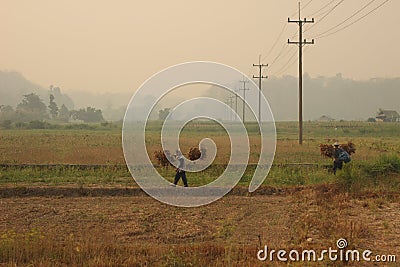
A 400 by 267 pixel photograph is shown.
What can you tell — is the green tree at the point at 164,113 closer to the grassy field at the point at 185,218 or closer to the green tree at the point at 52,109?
the grassy field at the point at 185,218

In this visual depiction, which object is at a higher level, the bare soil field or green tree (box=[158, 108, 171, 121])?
green tree (box=[158, 108, 171, 121])

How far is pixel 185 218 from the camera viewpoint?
10742 millimetres

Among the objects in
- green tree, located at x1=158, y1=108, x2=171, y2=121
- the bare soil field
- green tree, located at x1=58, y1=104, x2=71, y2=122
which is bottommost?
the bare soil field

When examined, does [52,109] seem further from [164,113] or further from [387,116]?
[164,113]

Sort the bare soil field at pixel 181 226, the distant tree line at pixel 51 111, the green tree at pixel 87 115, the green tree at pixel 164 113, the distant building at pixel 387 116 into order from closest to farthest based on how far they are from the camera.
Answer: the bare soil field at pixel 181 226 → the green tree at pixel 164 113 → the distant building at pixel 387 116 → the distant tree line at pixel 51 111 → the green tree at pixel 87 115

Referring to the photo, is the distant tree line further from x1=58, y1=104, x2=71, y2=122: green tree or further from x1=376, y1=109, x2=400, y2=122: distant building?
x1=376, y1=109, x2=400, y2=122: distant building

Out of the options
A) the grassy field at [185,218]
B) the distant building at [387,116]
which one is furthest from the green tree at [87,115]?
the grassy field at [185,218]

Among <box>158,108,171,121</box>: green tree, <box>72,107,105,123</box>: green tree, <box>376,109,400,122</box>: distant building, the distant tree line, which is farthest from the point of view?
<box>72,107,105,123</box>: green tree

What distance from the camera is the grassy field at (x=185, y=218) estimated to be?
24.8ft

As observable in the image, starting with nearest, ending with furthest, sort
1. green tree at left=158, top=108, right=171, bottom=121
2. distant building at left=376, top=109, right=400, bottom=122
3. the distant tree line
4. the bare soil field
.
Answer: the bare soil field
green tree at left=158, top=108, right=171, bottom=121
distant building at left=376, top=109, right=400, bottom=122
the distant tree line

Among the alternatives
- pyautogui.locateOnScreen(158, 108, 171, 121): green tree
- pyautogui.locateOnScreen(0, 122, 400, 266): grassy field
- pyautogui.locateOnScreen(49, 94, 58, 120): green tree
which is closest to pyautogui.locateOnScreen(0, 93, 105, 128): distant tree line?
pyautogui.locateOnScreen(49, 94, 58, 120): green tree

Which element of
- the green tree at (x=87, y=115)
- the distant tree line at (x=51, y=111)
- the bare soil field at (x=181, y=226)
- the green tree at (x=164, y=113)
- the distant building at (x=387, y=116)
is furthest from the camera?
the green tree at (x=87, y=115)

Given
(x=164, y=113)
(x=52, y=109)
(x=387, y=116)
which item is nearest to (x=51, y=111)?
(x=52, y=109)

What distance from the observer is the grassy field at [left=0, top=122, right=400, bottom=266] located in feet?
→ 24.8
